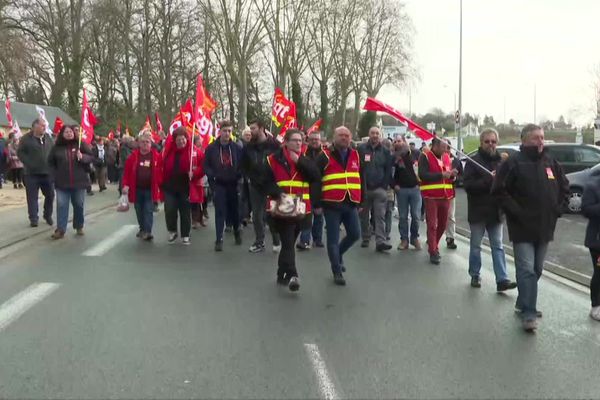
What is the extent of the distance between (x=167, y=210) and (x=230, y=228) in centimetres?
180

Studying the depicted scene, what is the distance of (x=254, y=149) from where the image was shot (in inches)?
373

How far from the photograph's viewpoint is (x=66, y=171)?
1005 cm

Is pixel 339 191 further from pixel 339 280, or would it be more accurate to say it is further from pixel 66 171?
pixel 66 171

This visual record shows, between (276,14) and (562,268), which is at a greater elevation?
(276,14)

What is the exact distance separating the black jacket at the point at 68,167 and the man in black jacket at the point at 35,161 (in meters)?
0.69

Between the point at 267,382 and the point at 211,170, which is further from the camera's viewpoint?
the point at 211,170

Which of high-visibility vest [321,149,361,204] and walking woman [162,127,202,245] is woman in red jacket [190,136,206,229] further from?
high-visibility vest [321,149,361,204]

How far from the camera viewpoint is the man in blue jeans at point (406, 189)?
994cm

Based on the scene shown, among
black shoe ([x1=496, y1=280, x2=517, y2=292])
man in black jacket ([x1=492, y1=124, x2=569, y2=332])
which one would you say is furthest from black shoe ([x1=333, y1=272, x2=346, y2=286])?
man in black jacket ([x1=492, y1=124, x2=569, y2=332])

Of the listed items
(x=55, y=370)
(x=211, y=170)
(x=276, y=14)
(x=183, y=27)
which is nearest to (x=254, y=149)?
(x=211, y=170)

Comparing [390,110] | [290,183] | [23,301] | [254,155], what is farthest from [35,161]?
[390,110]

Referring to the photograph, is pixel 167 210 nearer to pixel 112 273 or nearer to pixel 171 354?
pixel 112 273

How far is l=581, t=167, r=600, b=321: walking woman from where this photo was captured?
5.99 meters

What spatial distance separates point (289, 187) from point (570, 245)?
239 inches
